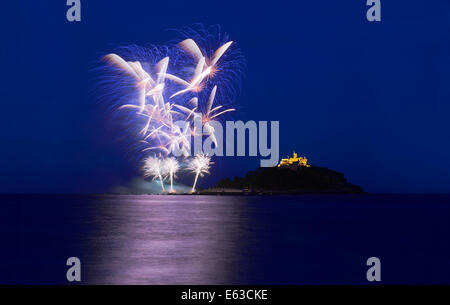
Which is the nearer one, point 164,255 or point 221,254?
point 164,255

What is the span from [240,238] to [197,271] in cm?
1586

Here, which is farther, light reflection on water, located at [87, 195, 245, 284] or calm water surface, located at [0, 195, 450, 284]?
calm water surface, located at [0, 195, 450, 284]

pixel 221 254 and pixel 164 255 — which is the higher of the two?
pixel 164 255

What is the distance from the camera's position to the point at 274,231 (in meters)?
47.1

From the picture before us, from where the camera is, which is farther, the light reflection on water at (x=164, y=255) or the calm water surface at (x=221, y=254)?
the calm water surface at (x=221, y=254)

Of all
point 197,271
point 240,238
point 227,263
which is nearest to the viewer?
point 197,271
